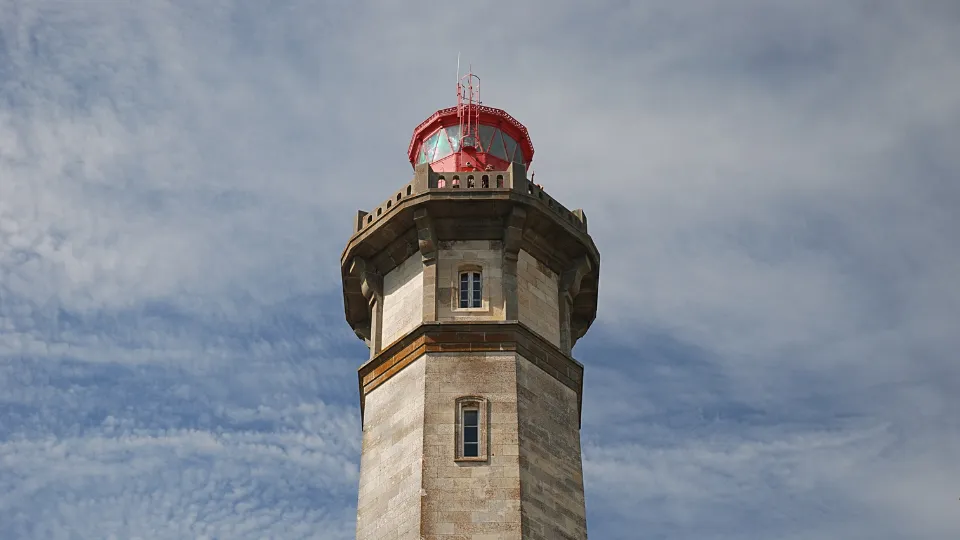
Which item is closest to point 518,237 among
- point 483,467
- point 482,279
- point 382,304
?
point 482,279

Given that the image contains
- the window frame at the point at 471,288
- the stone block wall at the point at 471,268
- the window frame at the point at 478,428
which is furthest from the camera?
the window frame at the point at 471,288

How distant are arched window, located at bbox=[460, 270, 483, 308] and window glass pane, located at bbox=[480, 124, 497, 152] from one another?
4.98m

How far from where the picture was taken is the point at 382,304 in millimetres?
35906

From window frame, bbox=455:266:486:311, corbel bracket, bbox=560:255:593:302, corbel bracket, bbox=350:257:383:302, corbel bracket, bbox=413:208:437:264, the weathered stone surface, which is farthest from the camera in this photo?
corbel bracket, bbox=560:255:593:302

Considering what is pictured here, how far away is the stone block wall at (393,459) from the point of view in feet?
102

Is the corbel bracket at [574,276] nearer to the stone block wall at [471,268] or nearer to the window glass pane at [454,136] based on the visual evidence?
the stone block wall at [471,268]

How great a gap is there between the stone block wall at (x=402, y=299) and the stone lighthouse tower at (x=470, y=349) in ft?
0.13

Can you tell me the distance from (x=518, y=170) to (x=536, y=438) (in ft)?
22.2

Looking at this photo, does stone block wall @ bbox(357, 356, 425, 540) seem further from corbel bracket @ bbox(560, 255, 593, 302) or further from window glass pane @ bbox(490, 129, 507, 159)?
window glass pane @ bbox(490, 129, 507, 159)

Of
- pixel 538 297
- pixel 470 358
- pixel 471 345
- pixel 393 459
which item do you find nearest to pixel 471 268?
pixel 538 297

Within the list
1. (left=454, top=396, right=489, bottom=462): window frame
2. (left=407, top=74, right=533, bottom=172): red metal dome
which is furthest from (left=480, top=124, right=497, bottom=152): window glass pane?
(left=454, top=396, right=489, bottom=462): window frame

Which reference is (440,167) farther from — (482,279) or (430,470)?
(430,470)

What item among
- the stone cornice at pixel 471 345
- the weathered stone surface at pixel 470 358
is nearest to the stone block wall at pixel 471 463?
the weathered stone surface at pixel 470 358

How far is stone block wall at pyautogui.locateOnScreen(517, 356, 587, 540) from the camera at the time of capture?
31.2 meters
